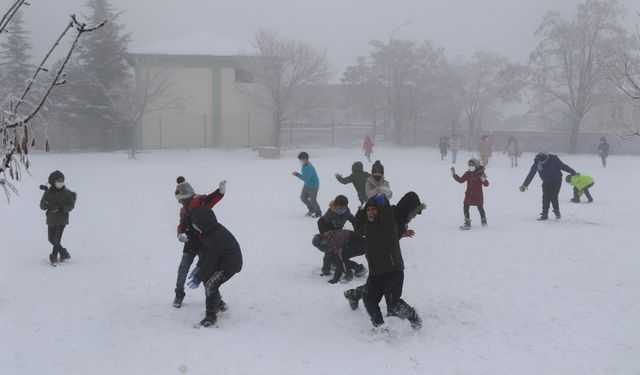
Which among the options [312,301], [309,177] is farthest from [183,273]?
[309,177]

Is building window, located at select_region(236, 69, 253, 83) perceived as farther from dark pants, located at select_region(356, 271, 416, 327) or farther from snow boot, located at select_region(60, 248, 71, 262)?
dark pants, located at select_region(356, 271, 416, 327)

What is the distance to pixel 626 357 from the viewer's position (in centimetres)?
609

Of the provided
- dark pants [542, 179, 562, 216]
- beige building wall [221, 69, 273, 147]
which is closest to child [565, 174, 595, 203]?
dark pants [542, 179, 562, 216]

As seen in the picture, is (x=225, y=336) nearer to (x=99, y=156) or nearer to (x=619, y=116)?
(x=99, y=156)

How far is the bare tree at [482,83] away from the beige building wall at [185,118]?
760 inches

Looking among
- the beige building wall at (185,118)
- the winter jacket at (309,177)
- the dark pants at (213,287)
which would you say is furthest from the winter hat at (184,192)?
the beige building wall at (185,118)

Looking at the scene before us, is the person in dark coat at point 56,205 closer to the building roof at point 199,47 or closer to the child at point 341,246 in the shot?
the child at point 341,246

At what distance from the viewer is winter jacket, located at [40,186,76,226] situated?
9.76 metres

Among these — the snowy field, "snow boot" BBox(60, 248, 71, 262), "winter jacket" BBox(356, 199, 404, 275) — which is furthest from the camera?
"snow boot" BBox(60, 248, 71, 262)

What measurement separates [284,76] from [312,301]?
111 feet

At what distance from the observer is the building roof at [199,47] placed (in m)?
43.0

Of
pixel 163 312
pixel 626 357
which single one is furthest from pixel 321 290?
pixel 626 357

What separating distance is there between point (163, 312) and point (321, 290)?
86.8 inches

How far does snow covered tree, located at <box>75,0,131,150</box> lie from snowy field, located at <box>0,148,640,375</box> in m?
25.4
